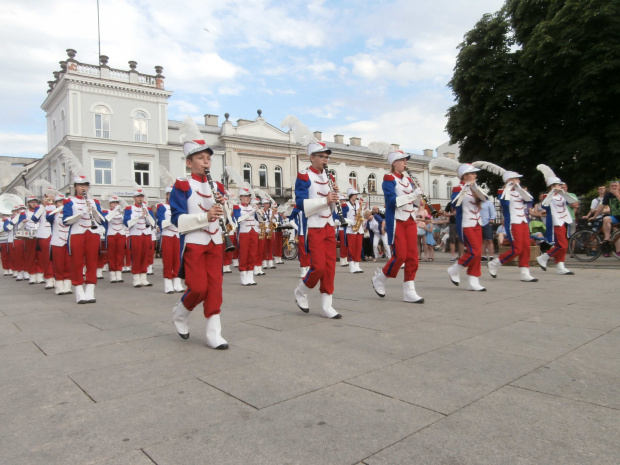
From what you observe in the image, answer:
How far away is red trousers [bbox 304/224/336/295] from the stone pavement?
498mm

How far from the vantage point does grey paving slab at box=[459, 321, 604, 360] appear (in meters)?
4.21

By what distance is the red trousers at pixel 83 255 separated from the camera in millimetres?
8383

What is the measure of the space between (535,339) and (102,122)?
4224 centimetres

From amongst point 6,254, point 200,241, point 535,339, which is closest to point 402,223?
point 535,339

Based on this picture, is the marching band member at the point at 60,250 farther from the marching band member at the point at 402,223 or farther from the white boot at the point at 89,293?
the marching band member at the point at 402,223

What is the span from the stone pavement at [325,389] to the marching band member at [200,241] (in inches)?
12.1

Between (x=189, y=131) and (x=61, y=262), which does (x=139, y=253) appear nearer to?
(x=61, y=262)

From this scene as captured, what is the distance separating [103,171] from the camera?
4056 centimetres

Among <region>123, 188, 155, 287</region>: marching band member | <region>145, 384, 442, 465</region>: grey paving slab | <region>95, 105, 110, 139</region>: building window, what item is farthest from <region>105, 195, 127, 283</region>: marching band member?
<region>95, 105, 110, 139</region>: building window

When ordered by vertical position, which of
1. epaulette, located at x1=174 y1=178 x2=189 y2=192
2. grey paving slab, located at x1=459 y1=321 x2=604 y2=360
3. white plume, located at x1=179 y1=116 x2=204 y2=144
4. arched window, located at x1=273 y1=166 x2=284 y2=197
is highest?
arched window, located at x1=273 y1=166 x2=284 y2=197

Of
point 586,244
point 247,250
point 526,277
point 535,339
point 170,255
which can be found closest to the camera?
point 535,339

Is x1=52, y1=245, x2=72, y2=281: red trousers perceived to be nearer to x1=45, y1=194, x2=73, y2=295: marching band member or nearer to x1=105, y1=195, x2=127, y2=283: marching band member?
x1=45, y1=194, x2=73, y2=295: marching band member

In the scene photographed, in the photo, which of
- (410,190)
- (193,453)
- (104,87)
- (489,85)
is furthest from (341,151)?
(193,453)

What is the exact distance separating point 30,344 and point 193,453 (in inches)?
141
